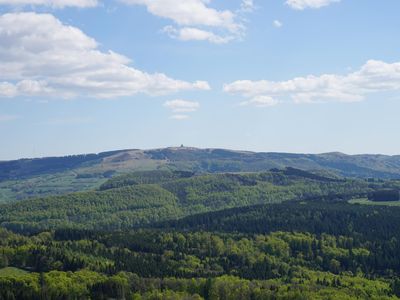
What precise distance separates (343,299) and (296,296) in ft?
55.6

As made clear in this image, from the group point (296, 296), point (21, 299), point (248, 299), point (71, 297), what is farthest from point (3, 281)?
point (296, 296)

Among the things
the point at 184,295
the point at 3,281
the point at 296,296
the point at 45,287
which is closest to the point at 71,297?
the point at 45,287

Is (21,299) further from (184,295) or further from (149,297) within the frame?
(184,295)

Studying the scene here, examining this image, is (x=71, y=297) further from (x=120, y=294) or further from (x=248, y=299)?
(x=248, y=299)

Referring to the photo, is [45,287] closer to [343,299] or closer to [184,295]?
[184,295]

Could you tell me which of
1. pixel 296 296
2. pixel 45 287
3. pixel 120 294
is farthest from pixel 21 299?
pixel 296 296

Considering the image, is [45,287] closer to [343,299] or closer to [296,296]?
[296,296]

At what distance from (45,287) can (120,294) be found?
2738 cm

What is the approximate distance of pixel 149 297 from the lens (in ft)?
Result: 627

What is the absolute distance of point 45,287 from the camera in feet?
641

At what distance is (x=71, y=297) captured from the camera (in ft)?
629

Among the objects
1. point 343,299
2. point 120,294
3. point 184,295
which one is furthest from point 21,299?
point 343,299

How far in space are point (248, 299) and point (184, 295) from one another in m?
23.6

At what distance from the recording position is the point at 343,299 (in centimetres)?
19575
